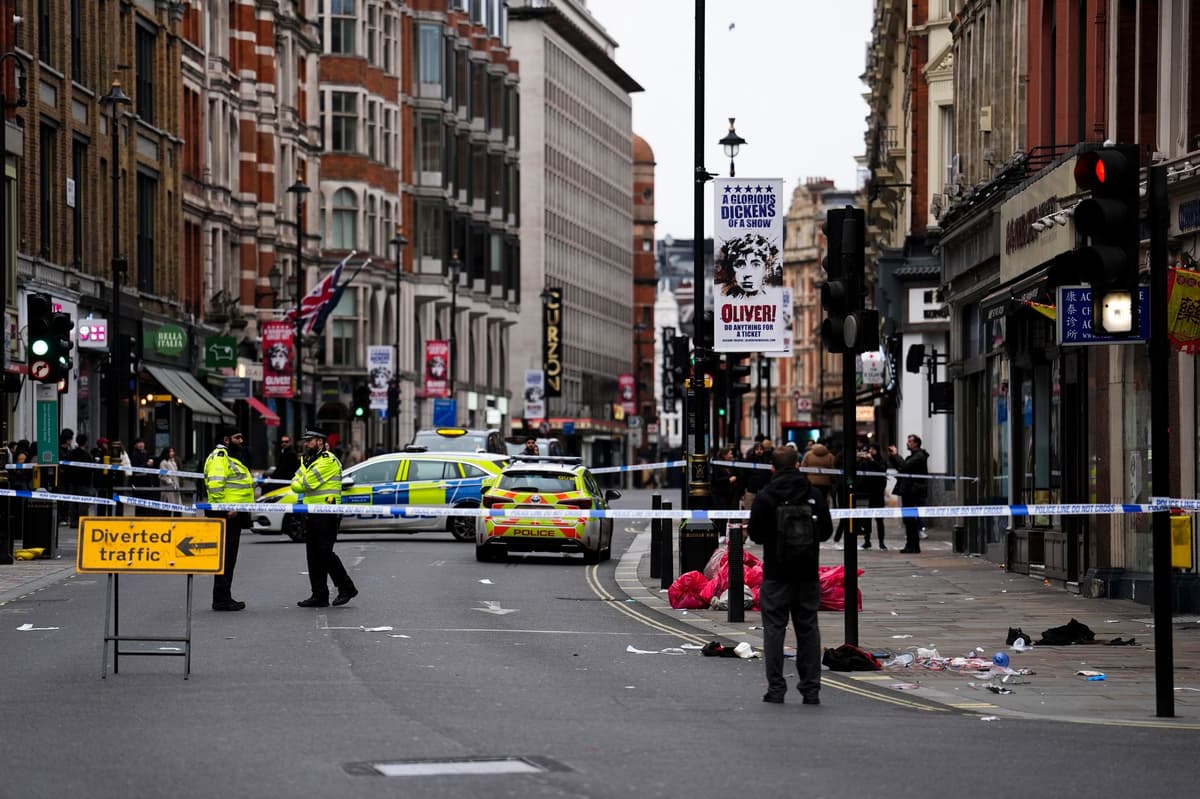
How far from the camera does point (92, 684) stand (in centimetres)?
1505

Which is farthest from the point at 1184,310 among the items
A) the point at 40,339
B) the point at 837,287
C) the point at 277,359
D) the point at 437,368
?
the point at 437,368

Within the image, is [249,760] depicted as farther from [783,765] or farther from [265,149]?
[265,149]

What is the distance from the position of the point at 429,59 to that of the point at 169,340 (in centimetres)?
3958

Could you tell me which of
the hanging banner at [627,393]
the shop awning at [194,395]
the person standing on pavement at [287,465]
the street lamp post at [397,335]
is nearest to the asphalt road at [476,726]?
the person standing on pavement at [287,465]

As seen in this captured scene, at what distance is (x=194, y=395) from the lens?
5916 centimetres

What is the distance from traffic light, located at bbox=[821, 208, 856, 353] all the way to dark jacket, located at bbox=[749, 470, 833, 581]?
3071 mm

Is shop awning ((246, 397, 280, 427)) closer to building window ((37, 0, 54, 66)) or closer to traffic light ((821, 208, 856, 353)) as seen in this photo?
building window ((37, 0, 54, 66))

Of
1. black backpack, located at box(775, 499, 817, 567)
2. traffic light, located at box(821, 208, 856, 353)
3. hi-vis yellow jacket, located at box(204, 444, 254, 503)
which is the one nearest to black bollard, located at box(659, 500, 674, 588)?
hi-vis yellow jacket, located at box(204, 444, 254, 503)

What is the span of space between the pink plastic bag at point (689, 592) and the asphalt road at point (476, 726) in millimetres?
2090

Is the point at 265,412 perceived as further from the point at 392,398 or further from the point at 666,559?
the point at 666,559

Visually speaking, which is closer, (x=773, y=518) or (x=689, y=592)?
(x=773, y=518)

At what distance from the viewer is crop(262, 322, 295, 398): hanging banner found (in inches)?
2446

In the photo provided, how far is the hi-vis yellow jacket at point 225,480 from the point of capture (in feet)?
72.3

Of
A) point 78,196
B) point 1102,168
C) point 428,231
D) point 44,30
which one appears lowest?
point 1102,168
